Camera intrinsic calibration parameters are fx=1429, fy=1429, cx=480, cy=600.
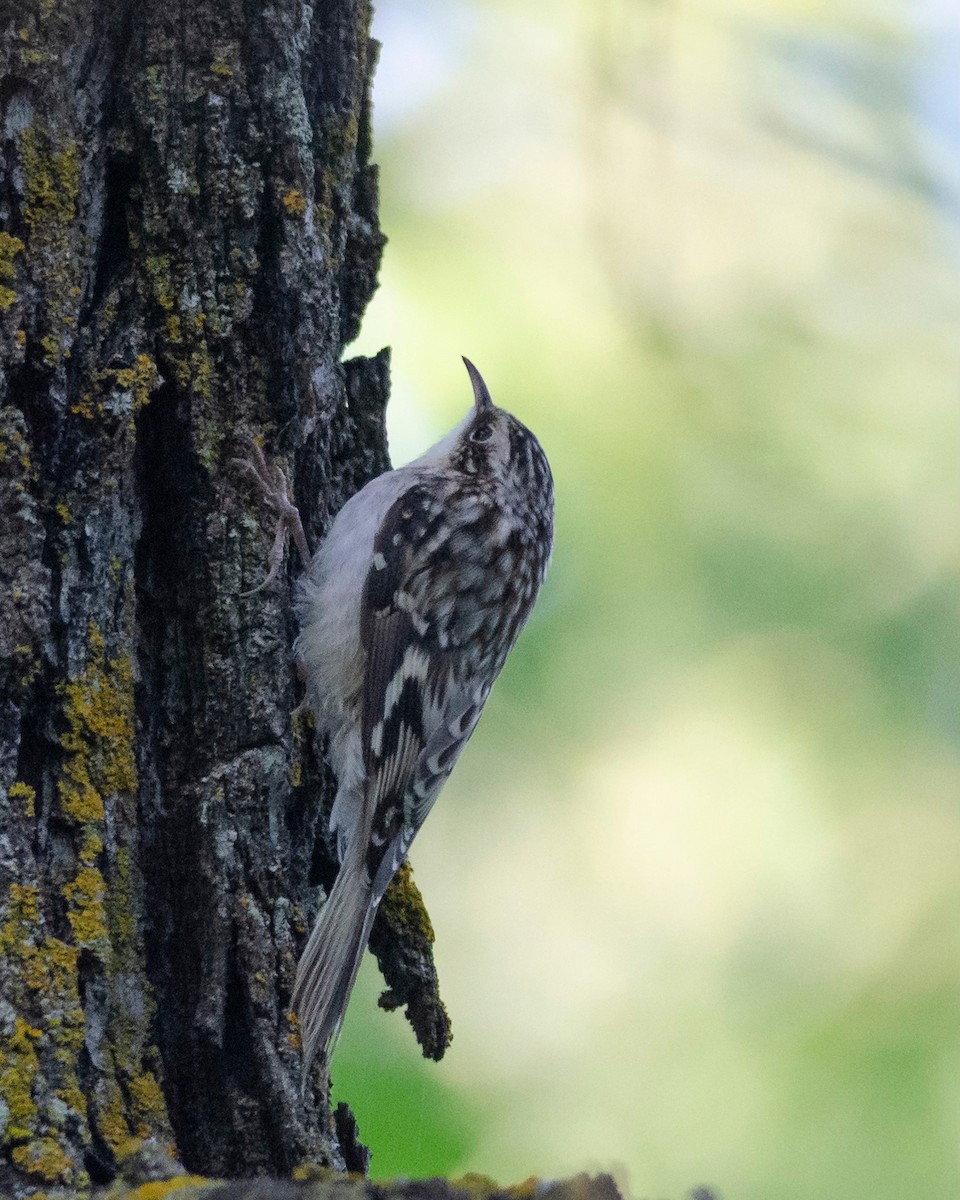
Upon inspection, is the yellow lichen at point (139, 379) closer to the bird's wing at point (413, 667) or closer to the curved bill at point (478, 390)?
the bird's wing at point (413, 667)

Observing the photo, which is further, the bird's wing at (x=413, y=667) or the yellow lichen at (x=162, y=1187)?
the bird's wing at (x=413, y=667)

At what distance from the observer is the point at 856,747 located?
3.37m

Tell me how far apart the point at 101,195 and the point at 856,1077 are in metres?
2.13

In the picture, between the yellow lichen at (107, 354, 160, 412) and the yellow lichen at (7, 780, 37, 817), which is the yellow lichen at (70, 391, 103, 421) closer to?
the yellow lichen at (107, 354, 160, 412)

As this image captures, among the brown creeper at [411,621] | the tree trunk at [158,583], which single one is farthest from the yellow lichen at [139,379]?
the brown creeper at [411,621]

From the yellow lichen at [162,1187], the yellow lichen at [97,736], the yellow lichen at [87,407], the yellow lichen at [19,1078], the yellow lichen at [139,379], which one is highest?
the yellow lichen at [139,379]

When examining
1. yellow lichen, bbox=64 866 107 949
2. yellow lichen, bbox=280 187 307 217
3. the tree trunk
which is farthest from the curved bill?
yellow lichen, bbox=64 866 107 949

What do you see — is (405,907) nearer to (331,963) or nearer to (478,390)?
(331,963)

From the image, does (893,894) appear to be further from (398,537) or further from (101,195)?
(101,195)

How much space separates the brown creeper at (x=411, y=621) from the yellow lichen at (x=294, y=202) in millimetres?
520

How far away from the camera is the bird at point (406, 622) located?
89.8 inches

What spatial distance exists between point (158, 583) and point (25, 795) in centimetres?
44

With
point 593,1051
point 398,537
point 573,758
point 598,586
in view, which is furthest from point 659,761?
point 398,537

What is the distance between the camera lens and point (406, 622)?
9.28 ft
